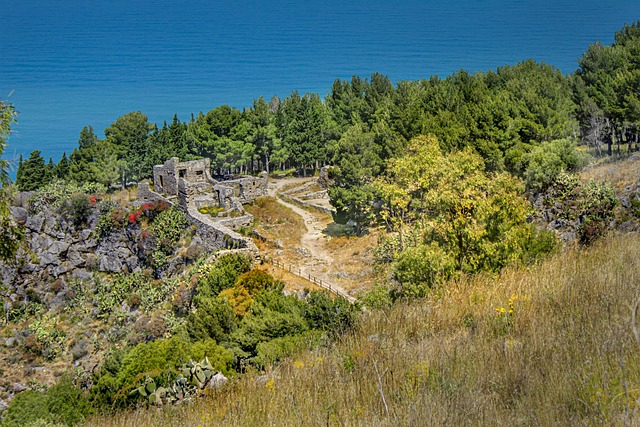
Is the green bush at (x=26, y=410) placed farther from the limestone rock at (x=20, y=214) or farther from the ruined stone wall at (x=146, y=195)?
the limestone rock at (x=20, y=214)

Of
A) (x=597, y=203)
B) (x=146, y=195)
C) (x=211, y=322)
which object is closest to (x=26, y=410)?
(x=211, y=322)

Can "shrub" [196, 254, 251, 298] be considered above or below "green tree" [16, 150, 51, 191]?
below

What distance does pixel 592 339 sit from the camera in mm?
6531

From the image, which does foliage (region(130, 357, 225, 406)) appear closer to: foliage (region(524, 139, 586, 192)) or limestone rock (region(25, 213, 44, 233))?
foliage (region(524, 139, 586, 192))

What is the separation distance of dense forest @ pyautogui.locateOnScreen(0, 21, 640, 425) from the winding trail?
233 cm

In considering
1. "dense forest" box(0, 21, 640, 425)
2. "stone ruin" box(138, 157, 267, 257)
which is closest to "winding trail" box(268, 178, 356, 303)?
"dense forest" box(0, 21, 640, 425)

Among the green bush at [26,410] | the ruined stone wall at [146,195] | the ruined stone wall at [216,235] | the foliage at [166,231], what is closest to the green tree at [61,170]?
the ruined stone wall at [146,195]

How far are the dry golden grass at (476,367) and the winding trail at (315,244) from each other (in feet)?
40.3

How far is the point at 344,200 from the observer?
3906cm

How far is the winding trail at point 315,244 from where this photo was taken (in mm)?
28750

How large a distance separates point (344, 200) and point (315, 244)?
3.54m

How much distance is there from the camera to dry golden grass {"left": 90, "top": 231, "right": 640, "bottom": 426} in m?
5.75

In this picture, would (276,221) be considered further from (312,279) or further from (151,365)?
(151,365)

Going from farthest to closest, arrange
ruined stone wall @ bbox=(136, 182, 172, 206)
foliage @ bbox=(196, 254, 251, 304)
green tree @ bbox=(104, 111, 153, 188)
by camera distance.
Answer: green tree @ bbox=(104, 111, 153, 188), ruined stone wall @ bbox=(136, 182, 172, 206), foliage @ bbox=(196, 254, 251, 304)
